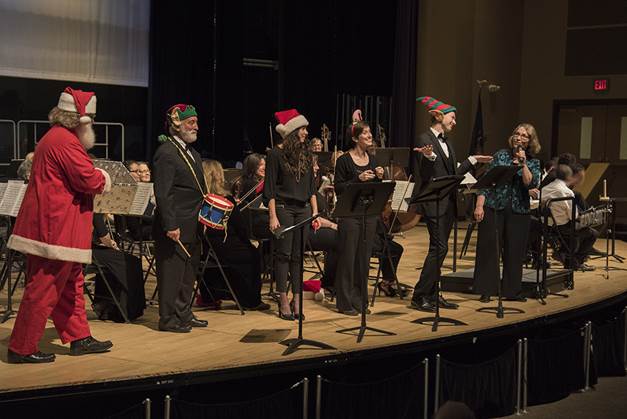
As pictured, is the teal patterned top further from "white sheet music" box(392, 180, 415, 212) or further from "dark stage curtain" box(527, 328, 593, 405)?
"dark stage curtain" box(527, 328, 593, 405)

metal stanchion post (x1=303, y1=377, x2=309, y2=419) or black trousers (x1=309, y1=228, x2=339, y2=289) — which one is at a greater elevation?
black trousers (x1=309, y1=228, x2=339, y2=289)

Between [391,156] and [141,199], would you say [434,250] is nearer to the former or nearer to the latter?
[141,199]

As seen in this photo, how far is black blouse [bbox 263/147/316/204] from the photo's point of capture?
6594mm

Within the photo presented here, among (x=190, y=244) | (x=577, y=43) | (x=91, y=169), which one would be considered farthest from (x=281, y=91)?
(x=91, y=169)

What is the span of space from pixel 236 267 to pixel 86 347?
1790mm

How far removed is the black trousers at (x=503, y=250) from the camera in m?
7.62

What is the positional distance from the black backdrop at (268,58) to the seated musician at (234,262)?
21.6 feet

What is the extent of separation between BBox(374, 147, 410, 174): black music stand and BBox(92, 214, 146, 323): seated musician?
5.63m

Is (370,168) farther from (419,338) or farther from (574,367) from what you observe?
(574,367)

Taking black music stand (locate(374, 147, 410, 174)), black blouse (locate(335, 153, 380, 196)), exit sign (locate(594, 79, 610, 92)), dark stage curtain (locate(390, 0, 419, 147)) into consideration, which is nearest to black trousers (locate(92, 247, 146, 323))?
black blouse (locate(335, 153, 380, 196))

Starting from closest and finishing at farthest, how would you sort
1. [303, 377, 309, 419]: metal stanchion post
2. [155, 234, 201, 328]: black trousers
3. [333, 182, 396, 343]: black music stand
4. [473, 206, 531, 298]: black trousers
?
[303, 377, 309, 419]: metal stanchion post, [333, 182, 396, 343]: black music stand, [155, 234, 201, 328]: black trousers, [473, 206, 531, 298]: black trousers

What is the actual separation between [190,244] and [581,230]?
4.84 m

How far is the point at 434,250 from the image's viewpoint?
7133mm

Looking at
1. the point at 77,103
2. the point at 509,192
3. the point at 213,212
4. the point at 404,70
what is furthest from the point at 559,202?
the point at 404,70
